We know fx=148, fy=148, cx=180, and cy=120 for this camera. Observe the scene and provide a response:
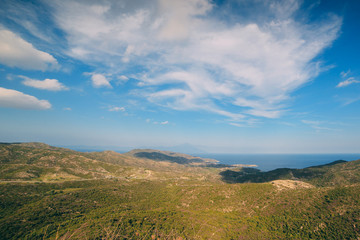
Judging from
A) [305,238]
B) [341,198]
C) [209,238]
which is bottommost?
[209,238]

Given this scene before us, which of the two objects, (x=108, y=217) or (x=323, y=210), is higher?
(x=323, y=210)

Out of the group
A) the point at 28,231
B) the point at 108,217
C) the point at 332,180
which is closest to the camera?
the point at 28,231

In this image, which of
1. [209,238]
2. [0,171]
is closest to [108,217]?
[209,238]

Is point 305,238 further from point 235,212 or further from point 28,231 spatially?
point 28,231

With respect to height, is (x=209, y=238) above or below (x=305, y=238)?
below

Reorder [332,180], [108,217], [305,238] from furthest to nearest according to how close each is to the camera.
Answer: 1. [332,180]
2. [108,217]
3. [305,238]

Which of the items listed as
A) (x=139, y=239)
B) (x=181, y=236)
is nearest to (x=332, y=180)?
(x=181, y=236)

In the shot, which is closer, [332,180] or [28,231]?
[28,231]

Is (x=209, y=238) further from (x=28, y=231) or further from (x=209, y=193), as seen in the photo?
(x=28, y=231)

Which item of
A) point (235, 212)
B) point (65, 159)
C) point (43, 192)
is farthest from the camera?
point (65, 159)
